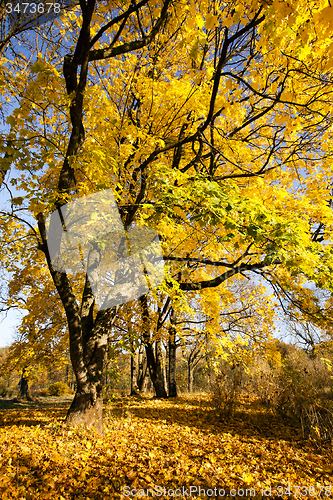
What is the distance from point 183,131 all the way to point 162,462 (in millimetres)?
5689

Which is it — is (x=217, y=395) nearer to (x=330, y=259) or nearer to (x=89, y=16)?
(x=330, y=259)

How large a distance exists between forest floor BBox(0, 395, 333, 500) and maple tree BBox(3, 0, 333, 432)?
847mm

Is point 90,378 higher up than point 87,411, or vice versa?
point 90,378

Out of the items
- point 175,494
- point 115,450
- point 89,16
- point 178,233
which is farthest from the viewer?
point 178,233

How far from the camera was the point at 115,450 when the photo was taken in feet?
11.9

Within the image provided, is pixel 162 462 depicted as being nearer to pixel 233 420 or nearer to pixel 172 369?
pixel 233 420

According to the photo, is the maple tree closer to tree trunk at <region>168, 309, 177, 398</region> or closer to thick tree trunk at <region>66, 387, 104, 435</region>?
thick tree trunk at <region>66, 387, 104, 435</region>

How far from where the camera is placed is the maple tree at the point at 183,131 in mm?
2949

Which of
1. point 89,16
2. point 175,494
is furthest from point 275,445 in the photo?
point 89,16

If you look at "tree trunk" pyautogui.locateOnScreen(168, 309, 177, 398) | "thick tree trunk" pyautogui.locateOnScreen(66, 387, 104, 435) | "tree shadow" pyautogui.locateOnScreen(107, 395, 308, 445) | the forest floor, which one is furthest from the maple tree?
"tree trunk" pyautogui.locateOnScreen(168, 309, 177, 398)

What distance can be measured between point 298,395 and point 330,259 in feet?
11.4

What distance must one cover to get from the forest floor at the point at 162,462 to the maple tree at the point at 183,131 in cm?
85

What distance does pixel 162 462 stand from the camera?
3.23 metres

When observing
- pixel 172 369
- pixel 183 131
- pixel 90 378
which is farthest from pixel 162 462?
pixel 172 369
